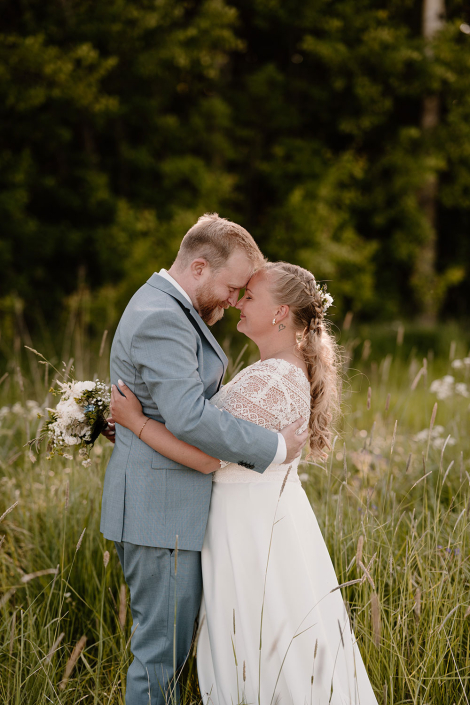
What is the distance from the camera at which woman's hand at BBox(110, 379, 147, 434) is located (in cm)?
253

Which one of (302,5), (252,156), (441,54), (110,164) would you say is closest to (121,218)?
(110,164)

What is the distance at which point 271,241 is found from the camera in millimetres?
12648

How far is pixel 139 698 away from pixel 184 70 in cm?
1156

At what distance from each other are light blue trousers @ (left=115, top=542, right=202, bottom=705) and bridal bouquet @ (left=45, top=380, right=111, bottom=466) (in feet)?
1.58

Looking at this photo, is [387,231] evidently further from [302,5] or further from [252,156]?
[302,5]

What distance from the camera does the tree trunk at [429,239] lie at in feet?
46.1

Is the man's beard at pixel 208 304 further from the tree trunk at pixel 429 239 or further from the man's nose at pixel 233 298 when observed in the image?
the tree trunk at pixel 429 239

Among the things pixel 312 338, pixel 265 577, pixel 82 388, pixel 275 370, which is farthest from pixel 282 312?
pixel 265 577

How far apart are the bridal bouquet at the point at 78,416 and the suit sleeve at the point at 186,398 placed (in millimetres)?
338

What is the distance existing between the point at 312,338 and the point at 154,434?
87 centimetres

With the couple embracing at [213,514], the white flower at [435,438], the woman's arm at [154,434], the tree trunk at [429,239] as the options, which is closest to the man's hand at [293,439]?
the couple embracing at [213,514]

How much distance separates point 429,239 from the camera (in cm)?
1478

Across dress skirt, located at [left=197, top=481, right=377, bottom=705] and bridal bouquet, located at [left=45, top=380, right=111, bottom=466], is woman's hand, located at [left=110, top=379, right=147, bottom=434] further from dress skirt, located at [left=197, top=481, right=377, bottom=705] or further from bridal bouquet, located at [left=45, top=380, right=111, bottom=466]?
dress skirt, located at [left=197, top=481, right=377, bottom=705]

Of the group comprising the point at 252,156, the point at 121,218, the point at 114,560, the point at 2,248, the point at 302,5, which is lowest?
the point at 114,560
